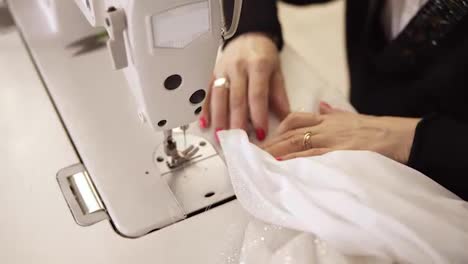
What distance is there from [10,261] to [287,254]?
1.09 feet

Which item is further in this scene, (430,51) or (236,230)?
(430,51)

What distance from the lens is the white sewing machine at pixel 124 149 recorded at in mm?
677

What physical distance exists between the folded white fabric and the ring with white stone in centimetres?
17

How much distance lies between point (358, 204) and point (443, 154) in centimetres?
16

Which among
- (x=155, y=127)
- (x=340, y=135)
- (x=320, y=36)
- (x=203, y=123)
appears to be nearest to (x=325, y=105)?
(x=340, y=135)

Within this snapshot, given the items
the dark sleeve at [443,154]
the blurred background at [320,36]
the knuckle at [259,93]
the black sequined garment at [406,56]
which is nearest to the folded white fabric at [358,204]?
the dark sleeve at [443,154]

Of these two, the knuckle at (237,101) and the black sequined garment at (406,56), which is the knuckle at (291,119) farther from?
the black sequined garment at (406,56)

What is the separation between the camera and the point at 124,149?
85 centimetres

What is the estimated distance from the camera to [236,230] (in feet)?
2.49

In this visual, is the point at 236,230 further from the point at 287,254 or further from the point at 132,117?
the point at 132,117

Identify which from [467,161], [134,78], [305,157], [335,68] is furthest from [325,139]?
[335,68]

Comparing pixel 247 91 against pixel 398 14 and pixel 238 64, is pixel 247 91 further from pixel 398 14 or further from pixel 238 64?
pixel 398 14

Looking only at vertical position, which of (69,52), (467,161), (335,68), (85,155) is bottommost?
(335,68)

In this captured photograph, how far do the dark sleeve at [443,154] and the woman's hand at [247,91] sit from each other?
218 millimetres
